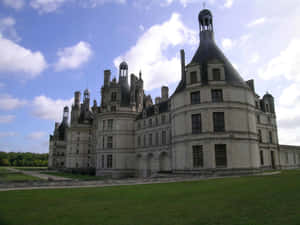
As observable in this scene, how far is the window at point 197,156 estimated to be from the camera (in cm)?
3026

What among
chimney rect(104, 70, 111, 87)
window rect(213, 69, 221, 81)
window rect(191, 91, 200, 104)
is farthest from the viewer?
chimney rect(104, 70, 111, 87)

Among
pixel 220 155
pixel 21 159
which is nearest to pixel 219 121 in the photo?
pixel 220 155

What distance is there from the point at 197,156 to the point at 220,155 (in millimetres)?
2877

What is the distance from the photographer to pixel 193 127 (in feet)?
103

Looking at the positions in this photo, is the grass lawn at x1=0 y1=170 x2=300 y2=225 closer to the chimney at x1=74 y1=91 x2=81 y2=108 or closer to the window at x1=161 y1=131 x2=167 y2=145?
the window at x1=161 y1=131 x2=167 y2=145

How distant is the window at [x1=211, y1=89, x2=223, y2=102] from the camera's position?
102 ft

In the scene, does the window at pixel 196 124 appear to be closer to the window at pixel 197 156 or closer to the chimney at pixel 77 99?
the window at pixel 197 156

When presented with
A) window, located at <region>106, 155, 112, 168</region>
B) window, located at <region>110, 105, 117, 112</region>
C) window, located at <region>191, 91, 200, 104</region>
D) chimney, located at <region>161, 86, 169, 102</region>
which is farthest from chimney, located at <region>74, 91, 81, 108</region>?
window, located at <region>191, 91, 200, 104</region>

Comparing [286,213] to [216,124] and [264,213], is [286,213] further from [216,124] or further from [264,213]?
[216,124]

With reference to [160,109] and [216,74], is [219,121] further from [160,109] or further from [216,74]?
[160,109]

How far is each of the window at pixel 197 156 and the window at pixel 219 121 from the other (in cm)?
323

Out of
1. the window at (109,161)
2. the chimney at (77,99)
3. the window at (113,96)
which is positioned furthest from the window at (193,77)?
the chimney at (77,99)

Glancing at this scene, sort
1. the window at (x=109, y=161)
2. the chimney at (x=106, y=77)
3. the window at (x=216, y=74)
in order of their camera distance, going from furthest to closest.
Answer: the chimney at (x=106, y=77), the window at (x=109, y=161), the window at (x=216, y=74)

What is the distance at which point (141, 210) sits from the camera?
30.0 ft
